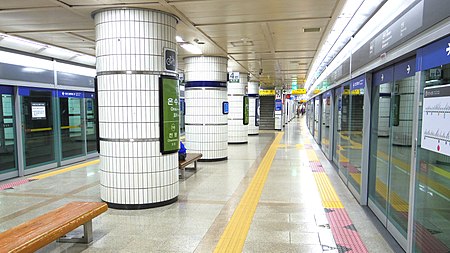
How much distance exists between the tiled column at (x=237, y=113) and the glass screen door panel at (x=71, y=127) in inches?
225

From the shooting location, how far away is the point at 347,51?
6324 mm

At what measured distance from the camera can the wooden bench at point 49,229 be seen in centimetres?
267

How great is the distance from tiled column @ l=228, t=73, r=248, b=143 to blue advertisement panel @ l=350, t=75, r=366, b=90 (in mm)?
7097

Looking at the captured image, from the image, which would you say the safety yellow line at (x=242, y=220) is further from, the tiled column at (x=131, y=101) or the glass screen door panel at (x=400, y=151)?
the glass screen door panel at (x=400, y=151)

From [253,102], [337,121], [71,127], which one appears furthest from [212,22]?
[253,102]

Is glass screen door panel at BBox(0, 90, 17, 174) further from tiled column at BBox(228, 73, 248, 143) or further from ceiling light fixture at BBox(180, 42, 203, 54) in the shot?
tiled column at BBox(228, 73, 248, 143)

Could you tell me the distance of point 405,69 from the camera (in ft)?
11.1

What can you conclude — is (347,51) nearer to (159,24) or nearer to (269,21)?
(269,21)

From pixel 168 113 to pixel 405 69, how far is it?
318cm

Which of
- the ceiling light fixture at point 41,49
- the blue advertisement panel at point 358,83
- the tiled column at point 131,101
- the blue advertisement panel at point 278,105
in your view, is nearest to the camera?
the tiled column at point 131,101

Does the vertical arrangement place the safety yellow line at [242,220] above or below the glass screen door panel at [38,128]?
below

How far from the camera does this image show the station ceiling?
4.26 m

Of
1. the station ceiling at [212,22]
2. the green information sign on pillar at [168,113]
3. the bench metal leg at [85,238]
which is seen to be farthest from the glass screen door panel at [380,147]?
the bench metal leg at [85,238]

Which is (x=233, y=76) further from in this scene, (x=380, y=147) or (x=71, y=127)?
(x=380, y=147)
